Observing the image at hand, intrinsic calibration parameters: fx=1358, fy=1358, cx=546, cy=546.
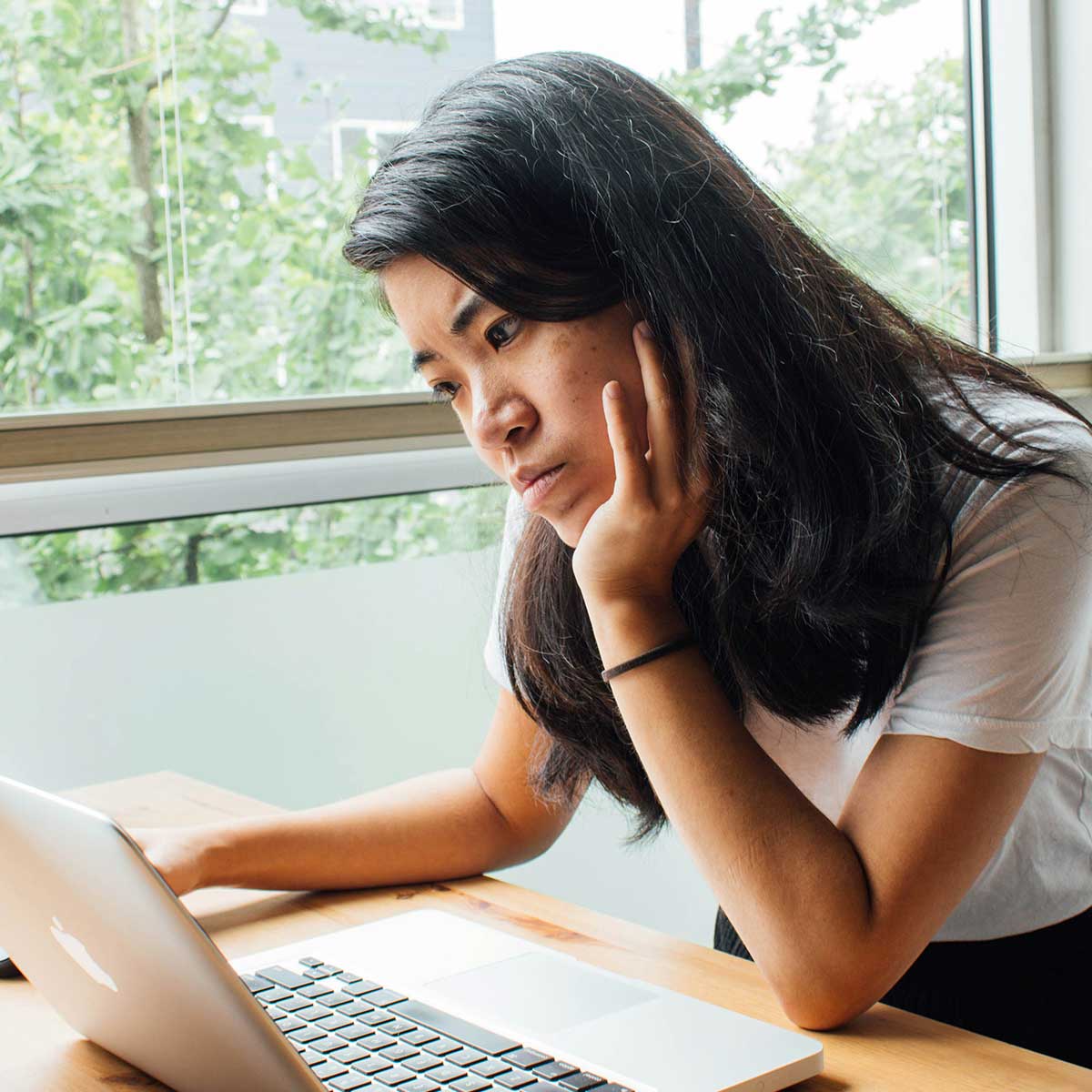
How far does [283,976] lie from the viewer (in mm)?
877

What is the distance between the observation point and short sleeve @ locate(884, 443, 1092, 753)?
2.99 ft

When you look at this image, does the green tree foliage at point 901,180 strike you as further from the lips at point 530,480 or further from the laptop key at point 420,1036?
the laptop key at point 420,1036

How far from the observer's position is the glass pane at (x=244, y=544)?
5.25ft

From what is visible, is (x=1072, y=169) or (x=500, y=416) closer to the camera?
(x=500, y=416)

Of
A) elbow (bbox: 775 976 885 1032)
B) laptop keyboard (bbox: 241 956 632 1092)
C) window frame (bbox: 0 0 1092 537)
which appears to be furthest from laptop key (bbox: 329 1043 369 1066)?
window frame (bbox: 0 0 1092 537)

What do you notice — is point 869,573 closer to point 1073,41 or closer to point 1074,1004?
point 1074,1004

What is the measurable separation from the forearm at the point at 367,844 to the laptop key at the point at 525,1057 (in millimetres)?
378

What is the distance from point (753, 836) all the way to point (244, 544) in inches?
41.1

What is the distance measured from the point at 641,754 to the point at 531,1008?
0.67 feet

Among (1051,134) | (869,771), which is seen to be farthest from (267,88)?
(1051,134)

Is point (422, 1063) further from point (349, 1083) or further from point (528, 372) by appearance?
point (528, 372)

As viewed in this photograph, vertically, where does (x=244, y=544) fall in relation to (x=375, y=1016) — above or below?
above

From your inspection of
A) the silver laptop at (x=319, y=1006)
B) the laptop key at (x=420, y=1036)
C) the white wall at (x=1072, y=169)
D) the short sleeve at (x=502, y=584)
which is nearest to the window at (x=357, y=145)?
the short sleeve at (x=502, y=584)

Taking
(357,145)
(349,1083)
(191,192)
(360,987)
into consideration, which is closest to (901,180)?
(357,145)
